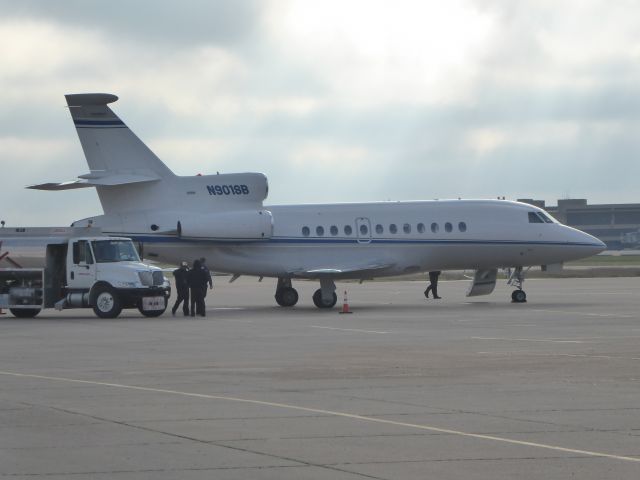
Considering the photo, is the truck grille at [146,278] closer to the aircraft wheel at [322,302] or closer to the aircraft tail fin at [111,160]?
the aircraft tail fin at [111,160]

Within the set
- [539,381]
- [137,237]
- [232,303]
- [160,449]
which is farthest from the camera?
[232,303]

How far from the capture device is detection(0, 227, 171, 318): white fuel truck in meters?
35.9

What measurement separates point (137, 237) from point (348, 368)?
68.4 ft

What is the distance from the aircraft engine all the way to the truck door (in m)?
3.85

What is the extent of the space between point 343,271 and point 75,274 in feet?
28.9

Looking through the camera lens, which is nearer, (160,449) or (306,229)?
(160,449)

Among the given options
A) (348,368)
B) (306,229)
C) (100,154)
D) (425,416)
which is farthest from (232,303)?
(425,416)

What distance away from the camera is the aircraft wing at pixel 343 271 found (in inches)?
1539

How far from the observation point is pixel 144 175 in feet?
129

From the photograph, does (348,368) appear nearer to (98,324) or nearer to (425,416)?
(425,416)

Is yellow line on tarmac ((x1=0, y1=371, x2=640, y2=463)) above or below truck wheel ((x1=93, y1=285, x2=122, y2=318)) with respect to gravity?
below

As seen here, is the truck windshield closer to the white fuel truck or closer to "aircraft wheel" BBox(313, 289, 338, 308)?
the white fuel truck

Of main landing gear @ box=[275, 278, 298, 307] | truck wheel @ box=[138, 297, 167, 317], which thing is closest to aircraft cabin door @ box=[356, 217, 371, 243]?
main landing gear @ box=[275, 278, 298, 307]

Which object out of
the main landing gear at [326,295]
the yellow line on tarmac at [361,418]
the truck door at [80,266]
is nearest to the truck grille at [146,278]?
the truck door at [80,266]
